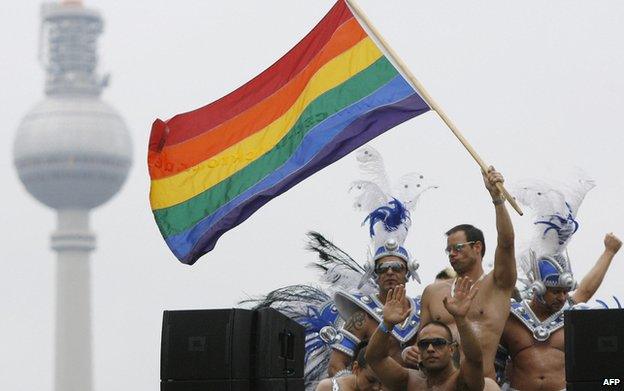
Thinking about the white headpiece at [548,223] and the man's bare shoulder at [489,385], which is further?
the white headpiece at [548,223]

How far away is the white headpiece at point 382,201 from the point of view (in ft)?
40.3

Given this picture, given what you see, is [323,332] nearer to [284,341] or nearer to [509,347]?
[509,347]

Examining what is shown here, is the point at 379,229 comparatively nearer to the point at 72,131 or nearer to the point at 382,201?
the point at 382,201

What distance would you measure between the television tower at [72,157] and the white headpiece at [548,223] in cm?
11870

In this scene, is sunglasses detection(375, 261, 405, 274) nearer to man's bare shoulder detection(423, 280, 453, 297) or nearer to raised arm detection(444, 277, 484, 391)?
man's bare shoulder detection(423, 280, 453, 297)

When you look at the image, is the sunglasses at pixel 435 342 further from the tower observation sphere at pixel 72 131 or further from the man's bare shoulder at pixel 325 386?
the tower observation sphere at pixel 72 131

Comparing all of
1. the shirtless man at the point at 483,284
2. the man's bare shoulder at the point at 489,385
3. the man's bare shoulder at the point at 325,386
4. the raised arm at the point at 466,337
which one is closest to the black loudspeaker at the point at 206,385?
the raised arm at the point at 466,337

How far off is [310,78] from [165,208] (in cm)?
124

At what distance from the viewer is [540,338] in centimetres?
1101

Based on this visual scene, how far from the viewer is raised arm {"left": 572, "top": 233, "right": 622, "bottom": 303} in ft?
40.0

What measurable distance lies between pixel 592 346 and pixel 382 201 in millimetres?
4376

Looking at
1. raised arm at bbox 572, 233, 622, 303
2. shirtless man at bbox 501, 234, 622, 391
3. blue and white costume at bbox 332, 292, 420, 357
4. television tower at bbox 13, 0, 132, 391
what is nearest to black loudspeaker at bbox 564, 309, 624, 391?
shirtless man at bbox 501, 234, 622, 391

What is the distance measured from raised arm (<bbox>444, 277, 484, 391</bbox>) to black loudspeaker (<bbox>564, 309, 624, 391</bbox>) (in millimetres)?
656

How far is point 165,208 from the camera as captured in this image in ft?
40.2
